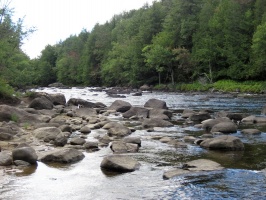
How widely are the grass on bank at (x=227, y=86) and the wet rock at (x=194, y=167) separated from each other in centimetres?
3517

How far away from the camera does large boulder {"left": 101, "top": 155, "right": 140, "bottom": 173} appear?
934 centimetres

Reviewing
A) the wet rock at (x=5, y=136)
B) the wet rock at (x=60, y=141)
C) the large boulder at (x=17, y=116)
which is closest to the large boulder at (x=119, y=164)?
the wet rock at (x=60, y=141)

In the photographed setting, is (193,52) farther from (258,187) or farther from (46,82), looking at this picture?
(46,82)

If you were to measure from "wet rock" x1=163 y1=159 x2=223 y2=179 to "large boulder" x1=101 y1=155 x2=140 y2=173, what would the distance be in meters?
1.11

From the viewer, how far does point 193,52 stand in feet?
199

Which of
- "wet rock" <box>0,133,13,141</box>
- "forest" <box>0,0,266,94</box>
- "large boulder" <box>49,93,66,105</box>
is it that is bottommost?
"wet rock" <box>0,133,13,141</box>

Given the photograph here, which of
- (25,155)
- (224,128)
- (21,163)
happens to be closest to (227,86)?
(224,128)

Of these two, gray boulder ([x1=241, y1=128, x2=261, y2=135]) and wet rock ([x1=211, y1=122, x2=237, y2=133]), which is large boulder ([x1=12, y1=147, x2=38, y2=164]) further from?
gray boulder ([x1=241, y1=128, x2=261, y2=135])

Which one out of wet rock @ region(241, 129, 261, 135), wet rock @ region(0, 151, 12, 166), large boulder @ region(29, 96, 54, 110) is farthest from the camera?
large boulder @ region(29, 96, 54, 110)

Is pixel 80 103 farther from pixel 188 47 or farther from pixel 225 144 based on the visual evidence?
pixel 188 47

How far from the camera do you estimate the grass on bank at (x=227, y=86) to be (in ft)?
147

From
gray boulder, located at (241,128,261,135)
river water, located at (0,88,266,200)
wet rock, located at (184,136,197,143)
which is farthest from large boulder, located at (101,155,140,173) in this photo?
gray boulder, located at (241,128,261,135)

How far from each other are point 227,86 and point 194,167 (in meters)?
41.7

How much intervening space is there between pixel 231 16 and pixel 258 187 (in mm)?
48086
